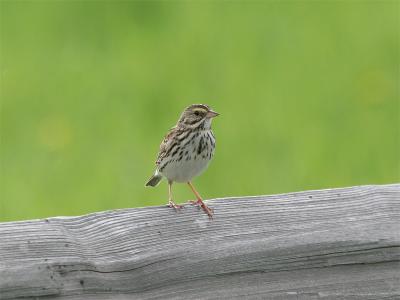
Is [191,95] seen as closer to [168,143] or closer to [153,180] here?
[153,180]

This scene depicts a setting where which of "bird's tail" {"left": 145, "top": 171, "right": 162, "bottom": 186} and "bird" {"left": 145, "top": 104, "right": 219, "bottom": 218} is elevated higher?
"bird" {"left": 145, "top": 104, "right": 219, "bottom": 218}

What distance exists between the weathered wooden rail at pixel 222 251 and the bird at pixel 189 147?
1.79m

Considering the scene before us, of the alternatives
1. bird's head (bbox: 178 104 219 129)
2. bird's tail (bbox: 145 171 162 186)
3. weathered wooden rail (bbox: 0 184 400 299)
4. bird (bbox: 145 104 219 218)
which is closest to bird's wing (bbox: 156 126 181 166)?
bird (bbox: 145 104 219 218)

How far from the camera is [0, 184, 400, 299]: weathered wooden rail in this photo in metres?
4.75

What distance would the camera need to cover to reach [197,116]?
7.57 m

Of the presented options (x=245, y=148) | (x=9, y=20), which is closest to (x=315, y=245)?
(x=245, y=148)

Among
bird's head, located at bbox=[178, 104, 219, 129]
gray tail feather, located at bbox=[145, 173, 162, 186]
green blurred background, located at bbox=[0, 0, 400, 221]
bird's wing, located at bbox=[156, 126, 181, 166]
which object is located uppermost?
bird's head, located at bbox=[178, 104, 219, 129]

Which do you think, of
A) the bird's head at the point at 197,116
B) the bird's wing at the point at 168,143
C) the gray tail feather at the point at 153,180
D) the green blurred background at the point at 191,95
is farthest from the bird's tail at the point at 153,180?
the green blurred background at the point at 191,95

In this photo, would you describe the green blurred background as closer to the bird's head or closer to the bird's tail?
the bird's tail

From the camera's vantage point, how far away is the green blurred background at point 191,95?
37.9ft

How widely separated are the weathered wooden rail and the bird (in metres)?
1.79

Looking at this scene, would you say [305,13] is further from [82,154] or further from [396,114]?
[82,154]

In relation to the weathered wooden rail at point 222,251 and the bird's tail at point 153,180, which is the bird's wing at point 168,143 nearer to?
the bird's tail at point 153,180

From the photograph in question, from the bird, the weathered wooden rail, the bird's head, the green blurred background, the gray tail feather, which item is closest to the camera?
the weathered wooden rail
